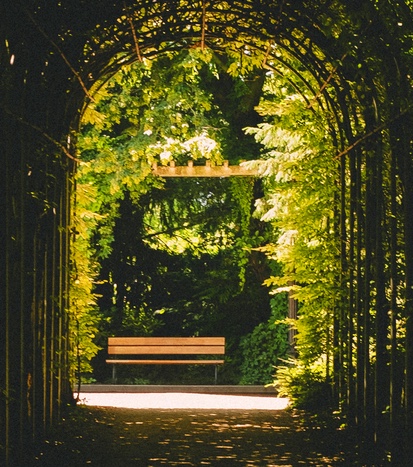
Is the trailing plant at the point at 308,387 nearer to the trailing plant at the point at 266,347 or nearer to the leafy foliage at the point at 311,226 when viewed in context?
the leafy foliage at the point at 311,226

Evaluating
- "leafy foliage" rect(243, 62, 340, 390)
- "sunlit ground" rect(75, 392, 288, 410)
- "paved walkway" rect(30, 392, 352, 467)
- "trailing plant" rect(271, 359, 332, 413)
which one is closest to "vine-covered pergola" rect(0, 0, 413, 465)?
"leafy foliage" rect(243, 62, 340, 390)

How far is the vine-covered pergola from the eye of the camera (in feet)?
19.9

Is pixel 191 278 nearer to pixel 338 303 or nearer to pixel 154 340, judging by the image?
pixel 154 340

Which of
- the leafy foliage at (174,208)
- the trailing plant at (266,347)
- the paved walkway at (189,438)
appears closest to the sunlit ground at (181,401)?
the paved walkway at (189,438)

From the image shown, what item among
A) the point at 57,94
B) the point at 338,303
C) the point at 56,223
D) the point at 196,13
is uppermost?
the point at 196,13

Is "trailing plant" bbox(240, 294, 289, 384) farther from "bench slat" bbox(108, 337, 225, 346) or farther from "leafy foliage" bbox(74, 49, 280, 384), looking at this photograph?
"bench slat" bbox(108, 337, 225, 346)

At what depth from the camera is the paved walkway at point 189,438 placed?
7.01 metres

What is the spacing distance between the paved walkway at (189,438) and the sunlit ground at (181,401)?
7 centimetres

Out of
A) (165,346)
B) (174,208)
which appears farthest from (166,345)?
(174,208)

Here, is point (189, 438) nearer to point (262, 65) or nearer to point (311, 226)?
point (311, 226)

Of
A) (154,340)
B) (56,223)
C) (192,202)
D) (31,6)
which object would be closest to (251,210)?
(192,202)

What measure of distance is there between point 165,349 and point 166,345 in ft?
0.33

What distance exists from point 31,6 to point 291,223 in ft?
14.2

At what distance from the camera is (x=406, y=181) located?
5922 millimetres
